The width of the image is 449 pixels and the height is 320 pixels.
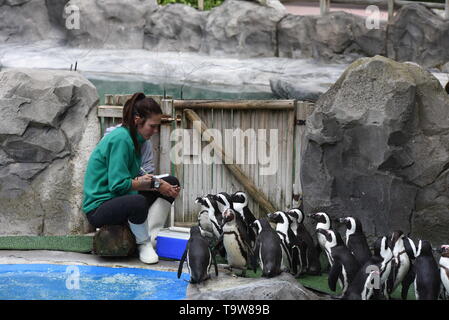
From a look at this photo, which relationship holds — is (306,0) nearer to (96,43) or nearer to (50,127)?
(96,43)

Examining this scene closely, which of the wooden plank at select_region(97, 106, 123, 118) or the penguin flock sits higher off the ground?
the wooden plank at select_region(97, 106, 123, 118)

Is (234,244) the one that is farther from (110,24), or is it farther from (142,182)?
(110,24)

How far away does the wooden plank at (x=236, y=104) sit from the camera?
6113 millimetres

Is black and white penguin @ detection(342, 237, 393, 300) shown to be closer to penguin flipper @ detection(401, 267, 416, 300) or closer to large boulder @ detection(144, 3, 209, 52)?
penguin flipper @ detection(401, 267, 416, 300)

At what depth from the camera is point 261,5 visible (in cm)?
1756

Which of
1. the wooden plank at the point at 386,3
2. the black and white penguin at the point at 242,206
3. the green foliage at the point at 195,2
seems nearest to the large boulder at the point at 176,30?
the green foliage at the point at 195,2

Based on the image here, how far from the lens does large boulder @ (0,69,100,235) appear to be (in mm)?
6078

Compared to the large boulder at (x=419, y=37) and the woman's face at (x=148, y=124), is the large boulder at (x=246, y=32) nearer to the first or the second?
the large boulder at (x=419, y=37)

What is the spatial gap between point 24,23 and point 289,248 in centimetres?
1494

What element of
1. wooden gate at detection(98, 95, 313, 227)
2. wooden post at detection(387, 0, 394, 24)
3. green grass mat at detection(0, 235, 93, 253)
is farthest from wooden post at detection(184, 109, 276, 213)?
wooden post at detection(387, 0, 394, 24)

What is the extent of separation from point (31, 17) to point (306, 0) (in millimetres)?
8176

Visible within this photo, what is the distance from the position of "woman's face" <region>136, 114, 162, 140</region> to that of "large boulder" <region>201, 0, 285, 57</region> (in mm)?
12128
